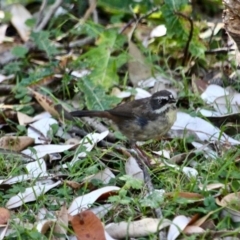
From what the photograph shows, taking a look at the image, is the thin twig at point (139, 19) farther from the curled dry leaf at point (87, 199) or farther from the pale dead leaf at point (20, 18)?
the curled dry leaf at point (87, 199)

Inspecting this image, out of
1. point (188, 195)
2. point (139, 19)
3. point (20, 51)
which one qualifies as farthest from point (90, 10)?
point (188, 195)

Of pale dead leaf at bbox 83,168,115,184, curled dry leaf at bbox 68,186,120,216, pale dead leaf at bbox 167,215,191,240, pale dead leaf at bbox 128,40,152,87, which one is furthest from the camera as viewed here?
pale dead leaf at bbox 128,40,152,87

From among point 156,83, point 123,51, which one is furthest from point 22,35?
point 156,83

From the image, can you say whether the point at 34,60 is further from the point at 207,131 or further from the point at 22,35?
the point at 207,131

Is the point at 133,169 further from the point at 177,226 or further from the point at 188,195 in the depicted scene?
the point at 177,226

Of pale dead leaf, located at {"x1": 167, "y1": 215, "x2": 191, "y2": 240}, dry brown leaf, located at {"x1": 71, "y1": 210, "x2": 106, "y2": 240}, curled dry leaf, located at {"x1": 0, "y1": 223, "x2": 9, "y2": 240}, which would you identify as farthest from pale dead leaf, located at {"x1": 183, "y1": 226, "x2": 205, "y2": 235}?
curled dry leaf, located at {"x1": 0, "y1": 223, "x2": 9, "y2": 240}

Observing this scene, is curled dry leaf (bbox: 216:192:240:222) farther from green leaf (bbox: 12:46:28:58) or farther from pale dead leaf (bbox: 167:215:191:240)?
green leaf (bbox: 12:46:28:58)
